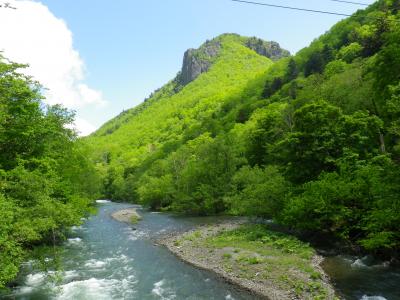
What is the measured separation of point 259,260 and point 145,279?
326 inches

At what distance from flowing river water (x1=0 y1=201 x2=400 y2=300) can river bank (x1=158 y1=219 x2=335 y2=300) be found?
3.12ft

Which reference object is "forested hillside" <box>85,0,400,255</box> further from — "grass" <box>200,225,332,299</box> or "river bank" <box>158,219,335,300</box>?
"river bank" <box>158,219,335,300</box>

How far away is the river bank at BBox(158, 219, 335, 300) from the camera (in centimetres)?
2084

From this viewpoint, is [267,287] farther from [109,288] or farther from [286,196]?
[286,196]

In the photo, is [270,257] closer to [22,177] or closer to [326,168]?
[326,168]

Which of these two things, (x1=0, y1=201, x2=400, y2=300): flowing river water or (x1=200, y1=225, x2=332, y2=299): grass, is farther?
Result: (x1=200, y1=225, x2=332, y2=299): grass

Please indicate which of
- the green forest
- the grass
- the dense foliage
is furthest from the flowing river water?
the dense foliage

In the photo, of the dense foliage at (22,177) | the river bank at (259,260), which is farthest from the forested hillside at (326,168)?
the dense foliage at (22,177)

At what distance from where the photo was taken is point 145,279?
25609 mm

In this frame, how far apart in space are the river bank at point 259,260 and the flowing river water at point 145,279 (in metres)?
0.95

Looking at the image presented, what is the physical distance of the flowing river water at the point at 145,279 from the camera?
21234 millimetres

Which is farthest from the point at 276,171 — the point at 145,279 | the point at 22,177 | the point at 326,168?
the point at 22,177

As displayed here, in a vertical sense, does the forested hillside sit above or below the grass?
above

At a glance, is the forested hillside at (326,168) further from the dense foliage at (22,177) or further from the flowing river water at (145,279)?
the dense foliage at (22,177)
